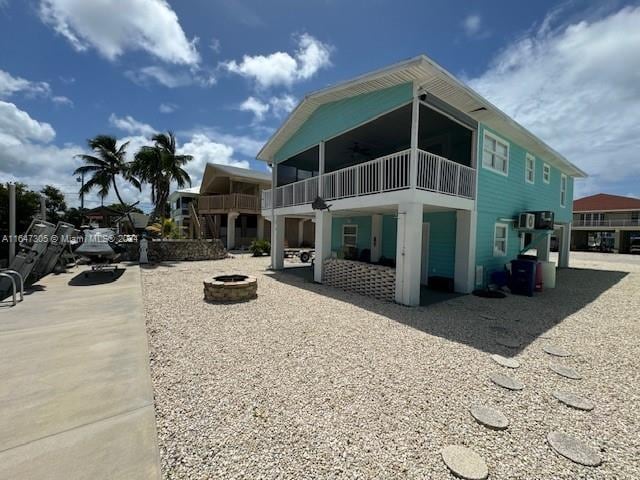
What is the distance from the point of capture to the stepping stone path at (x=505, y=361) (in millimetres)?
3872

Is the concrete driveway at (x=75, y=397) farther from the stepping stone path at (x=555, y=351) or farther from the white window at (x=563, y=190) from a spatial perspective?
the white window at (x=563, y=190)

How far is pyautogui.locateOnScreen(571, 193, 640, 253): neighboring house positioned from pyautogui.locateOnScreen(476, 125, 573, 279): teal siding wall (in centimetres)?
3311

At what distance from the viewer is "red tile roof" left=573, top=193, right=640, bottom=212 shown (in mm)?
34562

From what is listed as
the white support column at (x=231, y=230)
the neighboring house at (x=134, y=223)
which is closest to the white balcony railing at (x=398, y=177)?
the neighboring house at (x=134, y=223)

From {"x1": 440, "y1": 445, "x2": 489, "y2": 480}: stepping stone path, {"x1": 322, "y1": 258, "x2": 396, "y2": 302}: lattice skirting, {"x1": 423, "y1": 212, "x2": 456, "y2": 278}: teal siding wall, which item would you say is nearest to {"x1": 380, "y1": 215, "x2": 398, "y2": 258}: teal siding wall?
{"x1": 423, "y1": 212, "x2": 456, "y2": 278}: teal siding wall

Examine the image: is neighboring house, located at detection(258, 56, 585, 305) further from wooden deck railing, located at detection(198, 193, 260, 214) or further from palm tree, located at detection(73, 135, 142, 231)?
palm tree, located at detection(73, 135, 142, 231)

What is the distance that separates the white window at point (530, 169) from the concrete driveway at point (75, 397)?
13.9 metres

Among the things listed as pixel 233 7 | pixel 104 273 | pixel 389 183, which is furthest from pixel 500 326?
pixel 104 273

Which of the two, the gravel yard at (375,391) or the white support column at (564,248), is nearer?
the gravel yard at (375,391)

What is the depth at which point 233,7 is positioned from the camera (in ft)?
26.9

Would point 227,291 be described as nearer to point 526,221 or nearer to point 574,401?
point 574,401

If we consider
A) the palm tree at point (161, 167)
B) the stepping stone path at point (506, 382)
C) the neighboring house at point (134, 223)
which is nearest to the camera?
the stepping stone path at point (506, 382)

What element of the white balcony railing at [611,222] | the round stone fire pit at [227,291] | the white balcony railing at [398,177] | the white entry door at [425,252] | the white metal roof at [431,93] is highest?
the white metal roof at [431,93]

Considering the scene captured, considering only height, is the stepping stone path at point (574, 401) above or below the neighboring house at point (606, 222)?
below
